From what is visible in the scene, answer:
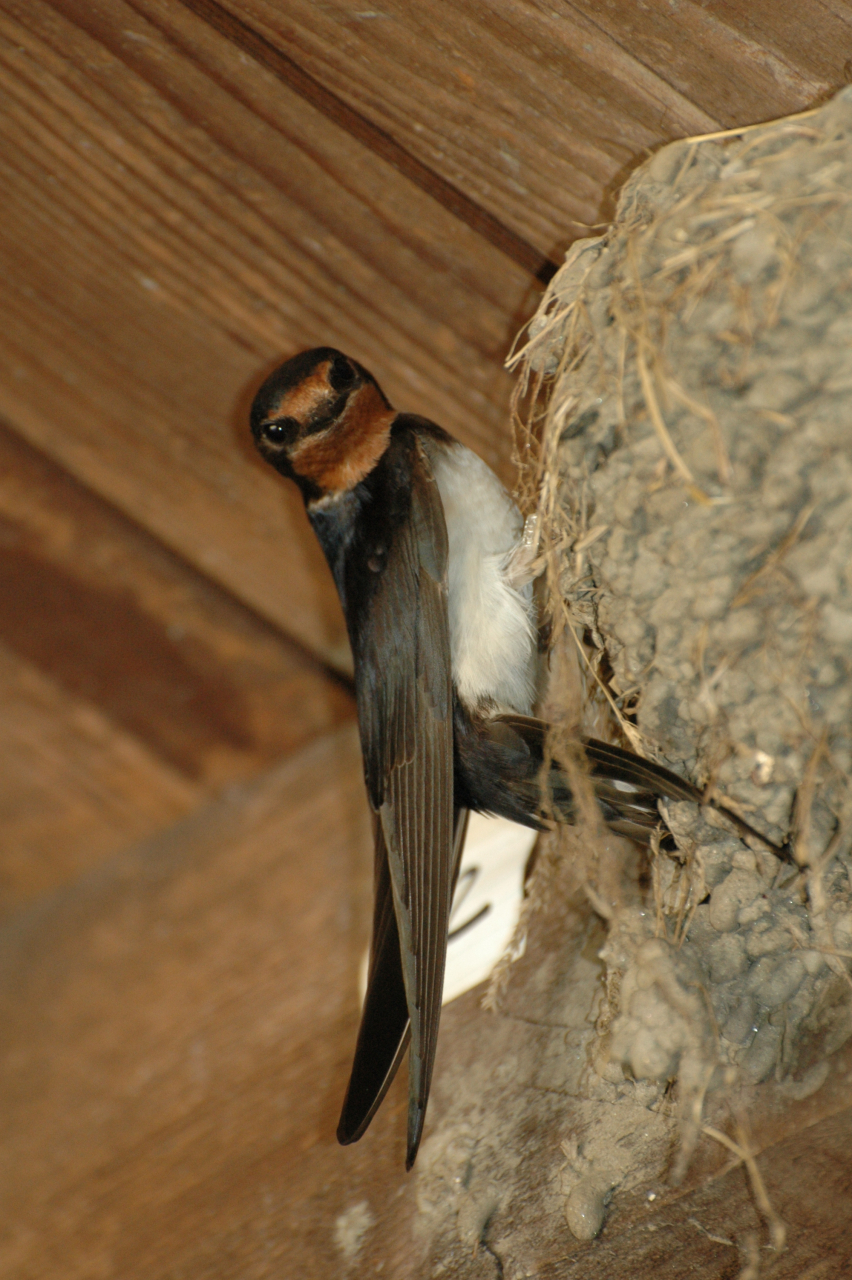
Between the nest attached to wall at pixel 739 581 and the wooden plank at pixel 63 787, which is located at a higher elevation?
Answer: the nest attached to wall at pixel 739 581

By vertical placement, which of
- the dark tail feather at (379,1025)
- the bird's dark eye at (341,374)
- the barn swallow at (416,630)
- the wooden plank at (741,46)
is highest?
the wooden plank at (741,46)

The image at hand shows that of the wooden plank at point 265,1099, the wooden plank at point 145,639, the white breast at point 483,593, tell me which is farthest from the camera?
the wooden plank at point 145,639

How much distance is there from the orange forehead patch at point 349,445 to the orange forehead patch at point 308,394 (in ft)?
0.18

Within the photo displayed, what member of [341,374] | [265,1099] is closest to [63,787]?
[265,1099]

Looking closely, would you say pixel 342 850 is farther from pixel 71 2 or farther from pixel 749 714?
pixel 71 2

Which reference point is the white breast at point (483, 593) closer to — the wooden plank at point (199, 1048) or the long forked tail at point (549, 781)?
the long forked tail at point (549, 781)

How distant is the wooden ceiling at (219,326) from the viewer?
4.17 feet

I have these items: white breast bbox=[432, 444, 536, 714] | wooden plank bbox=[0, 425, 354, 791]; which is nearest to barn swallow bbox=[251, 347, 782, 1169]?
white breast bbox=[432, 444, 536, 714]

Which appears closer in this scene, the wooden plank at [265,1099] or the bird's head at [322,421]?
the wooden plank at [265,1099]

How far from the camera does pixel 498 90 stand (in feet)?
4.23

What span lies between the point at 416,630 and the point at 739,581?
523 mm

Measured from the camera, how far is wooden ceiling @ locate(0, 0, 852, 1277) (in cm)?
127

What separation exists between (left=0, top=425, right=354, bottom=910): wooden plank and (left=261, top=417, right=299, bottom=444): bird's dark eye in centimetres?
47

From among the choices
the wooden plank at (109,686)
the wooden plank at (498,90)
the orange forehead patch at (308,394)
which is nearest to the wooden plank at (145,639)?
the wooden plank at (109,686)
